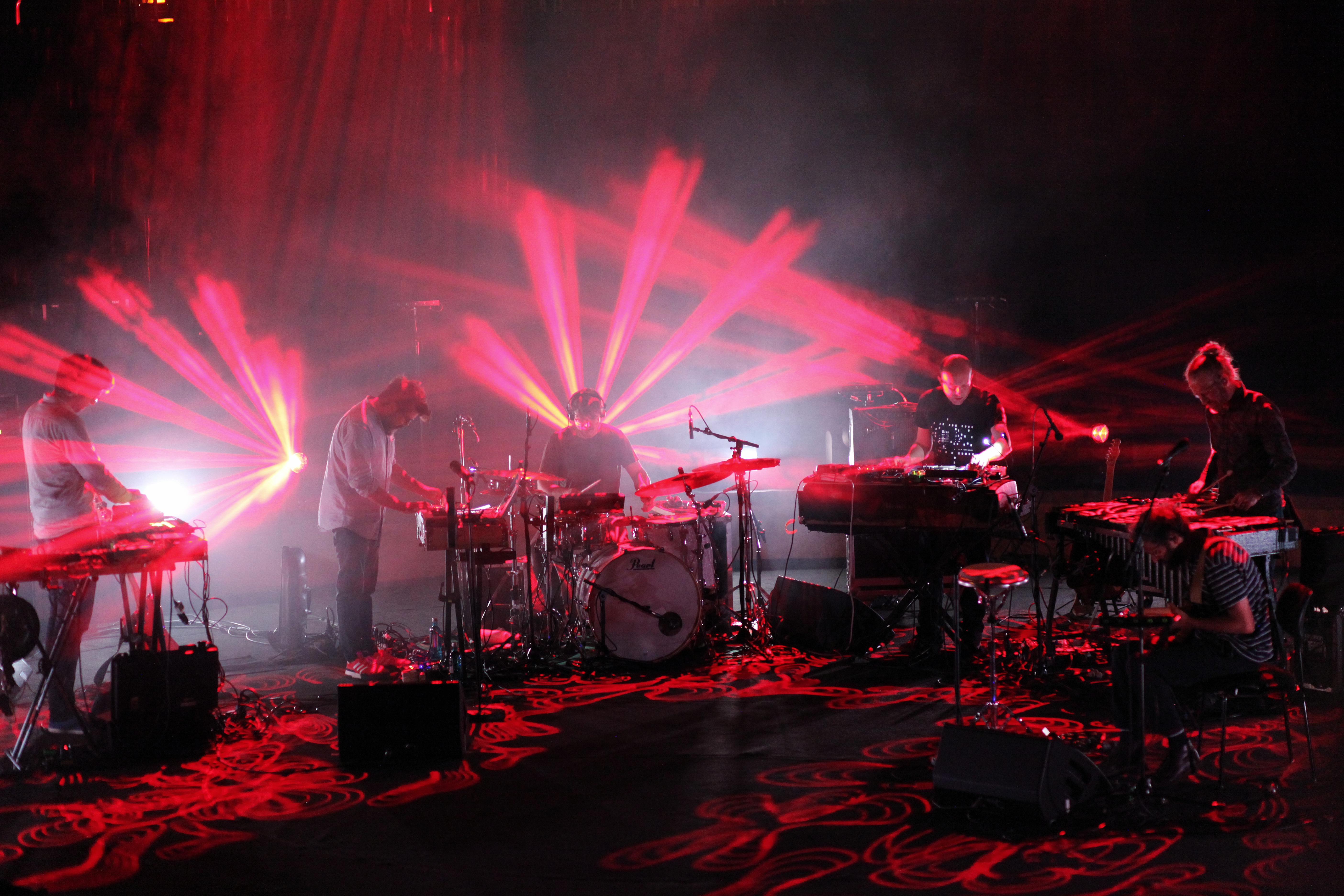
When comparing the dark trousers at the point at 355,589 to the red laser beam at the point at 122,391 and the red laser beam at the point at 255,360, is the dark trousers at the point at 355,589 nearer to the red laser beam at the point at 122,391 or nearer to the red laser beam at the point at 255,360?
the red laser beam at the point at 122,391

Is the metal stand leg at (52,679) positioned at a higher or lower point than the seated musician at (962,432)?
lower

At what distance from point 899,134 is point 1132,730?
7828 millimetres

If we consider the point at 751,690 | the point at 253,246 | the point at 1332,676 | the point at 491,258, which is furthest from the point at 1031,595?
the point at 253,246

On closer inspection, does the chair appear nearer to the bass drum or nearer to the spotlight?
the bass drum

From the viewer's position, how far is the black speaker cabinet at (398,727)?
435cm

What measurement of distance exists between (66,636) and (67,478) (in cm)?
86


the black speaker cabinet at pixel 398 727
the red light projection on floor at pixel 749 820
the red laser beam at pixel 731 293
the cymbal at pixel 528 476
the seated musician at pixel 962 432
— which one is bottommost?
the red light projection on floor at pixel 749 820

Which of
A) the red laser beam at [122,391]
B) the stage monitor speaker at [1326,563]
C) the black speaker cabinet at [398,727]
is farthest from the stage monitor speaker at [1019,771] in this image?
the red laser beam at [122,391]

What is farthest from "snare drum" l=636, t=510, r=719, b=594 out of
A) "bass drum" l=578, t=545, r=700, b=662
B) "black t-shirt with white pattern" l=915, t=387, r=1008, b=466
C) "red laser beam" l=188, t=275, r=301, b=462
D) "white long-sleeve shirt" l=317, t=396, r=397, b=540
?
"red laser beam" l=188, t=275, r=301, b=462

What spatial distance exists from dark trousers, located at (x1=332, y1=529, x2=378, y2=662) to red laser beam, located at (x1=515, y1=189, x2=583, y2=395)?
448cm

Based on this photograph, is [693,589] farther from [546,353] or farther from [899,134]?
[899,134]

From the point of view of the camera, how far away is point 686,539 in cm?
638

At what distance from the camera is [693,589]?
237 inches

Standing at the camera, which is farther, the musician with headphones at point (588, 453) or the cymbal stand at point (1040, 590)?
the musician with headphones at point (588, 453)
